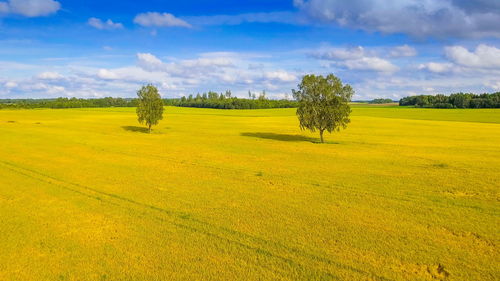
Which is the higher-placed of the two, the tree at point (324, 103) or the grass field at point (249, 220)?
the tree at point (324, 103)

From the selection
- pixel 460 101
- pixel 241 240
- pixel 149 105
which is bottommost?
pixel 241 240

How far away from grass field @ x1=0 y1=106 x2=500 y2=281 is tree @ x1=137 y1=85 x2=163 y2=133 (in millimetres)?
36995

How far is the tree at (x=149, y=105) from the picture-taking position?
73188 mm

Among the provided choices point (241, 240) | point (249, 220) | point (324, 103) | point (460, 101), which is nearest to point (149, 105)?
point (324, 103)

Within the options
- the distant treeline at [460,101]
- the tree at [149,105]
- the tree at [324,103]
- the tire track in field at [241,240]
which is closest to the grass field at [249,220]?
the tire track in field at [241,240]

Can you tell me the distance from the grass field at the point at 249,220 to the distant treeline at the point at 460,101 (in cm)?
13179

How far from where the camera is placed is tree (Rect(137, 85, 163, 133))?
73.2m

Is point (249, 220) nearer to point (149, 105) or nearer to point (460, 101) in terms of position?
point (149, 105)

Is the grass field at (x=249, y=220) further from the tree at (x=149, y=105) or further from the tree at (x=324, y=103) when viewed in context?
the tree at (x=149, y=105)

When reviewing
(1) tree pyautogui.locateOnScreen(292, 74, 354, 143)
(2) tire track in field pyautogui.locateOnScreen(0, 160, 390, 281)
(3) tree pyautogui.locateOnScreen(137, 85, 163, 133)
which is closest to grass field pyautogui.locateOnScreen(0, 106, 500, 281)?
(2) tire track in field pyautogui.locateOnScreen(0, 160, 390, 281)

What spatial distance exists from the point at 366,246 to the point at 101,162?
30023mm

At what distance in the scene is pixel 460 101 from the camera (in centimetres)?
15362

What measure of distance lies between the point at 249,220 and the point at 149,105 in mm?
60260

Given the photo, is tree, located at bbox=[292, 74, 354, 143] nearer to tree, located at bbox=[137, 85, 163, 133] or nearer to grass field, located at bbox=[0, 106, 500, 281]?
grass field, located at bbox=[0, 106, 500, 281]
